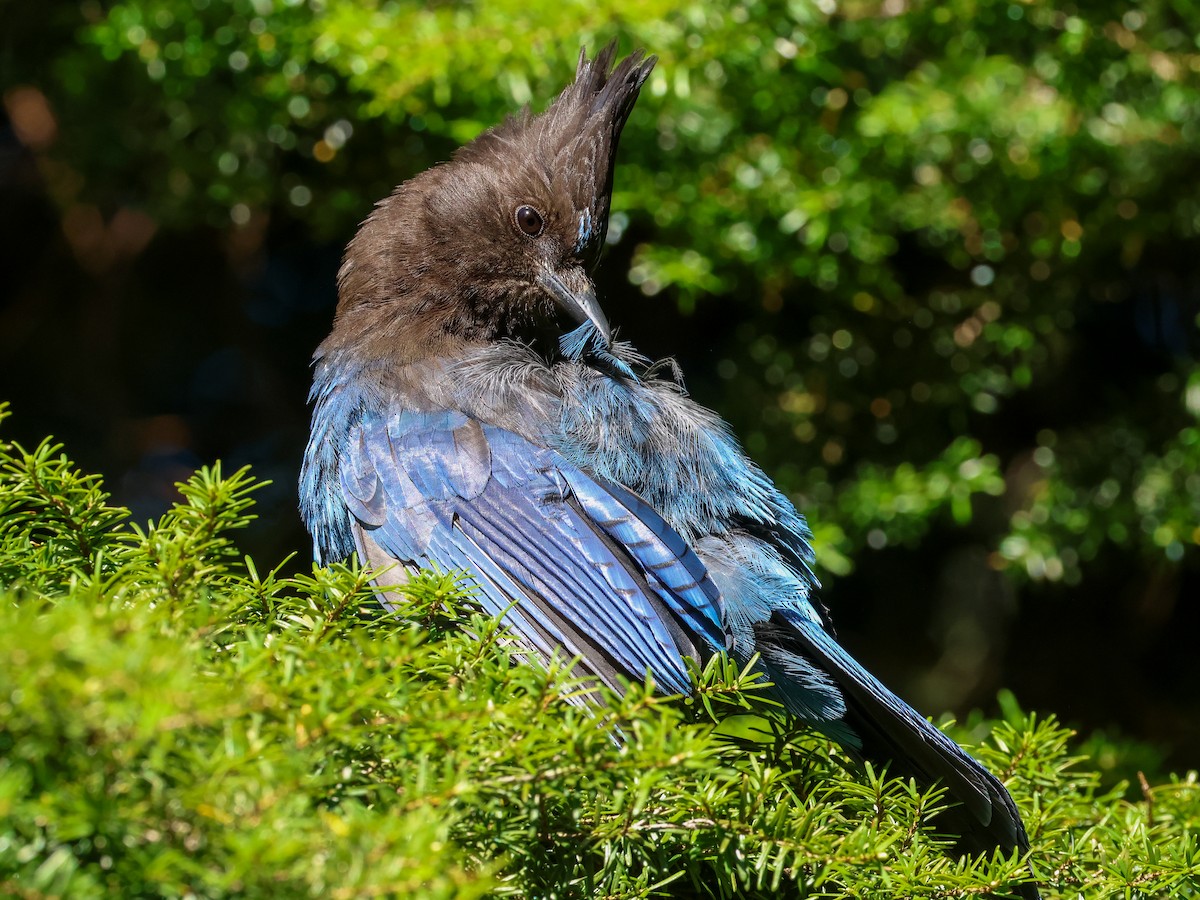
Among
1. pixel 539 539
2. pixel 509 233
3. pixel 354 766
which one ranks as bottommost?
pixel 539 539

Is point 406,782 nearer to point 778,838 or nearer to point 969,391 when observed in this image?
point 778,838

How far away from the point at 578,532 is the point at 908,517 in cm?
120

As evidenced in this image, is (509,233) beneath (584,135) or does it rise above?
beneath

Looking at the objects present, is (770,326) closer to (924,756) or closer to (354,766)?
(924,756)

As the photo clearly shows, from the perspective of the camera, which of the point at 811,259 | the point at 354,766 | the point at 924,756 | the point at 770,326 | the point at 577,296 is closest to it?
the point at 354,766

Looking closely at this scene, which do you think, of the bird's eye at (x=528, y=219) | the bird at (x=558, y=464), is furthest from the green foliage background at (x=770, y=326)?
the bird's eye at (x=528, y=219)

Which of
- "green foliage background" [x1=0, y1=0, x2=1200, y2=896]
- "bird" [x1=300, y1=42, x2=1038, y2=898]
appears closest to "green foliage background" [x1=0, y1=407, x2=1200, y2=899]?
"green foliage background" [x1=0, y1=0, x2=1200, y2=896]

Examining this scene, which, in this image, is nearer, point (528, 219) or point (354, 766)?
point (354, 766)

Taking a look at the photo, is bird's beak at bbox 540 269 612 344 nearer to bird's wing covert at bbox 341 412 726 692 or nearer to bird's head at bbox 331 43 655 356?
bird's head at bbox 331 43 655 356

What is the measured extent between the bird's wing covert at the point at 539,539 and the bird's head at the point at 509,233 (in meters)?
0.30

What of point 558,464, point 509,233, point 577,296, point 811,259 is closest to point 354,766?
point 558,464

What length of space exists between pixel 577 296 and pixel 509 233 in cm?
19

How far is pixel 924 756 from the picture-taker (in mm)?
1526

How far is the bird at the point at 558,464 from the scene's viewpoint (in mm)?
1642
